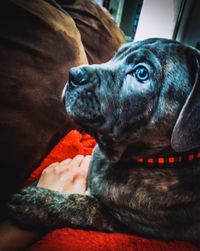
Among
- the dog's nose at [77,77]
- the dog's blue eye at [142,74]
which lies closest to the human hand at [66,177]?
the dog's nose at [77,77]

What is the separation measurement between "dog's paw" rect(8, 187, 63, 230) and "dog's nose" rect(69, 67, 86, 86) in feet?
1.81

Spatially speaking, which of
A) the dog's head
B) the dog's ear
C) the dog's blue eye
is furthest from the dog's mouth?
the dog's ear

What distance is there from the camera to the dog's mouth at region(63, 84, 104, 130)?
4.44ft

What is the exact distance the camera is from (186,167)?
149cm

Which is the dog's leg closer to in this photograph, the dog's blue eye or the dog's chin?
the dog's chin

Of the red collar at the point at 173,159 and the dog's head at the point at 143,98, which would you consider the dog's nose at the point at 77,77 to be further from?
the red collar at the point at 173,159

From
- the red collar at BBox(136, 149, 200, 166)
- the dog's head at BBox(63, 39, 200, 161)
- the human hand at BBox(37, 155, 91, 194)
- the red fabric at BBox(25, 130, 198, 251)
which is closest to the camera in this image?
the red fabric at BBox(25, 130, 198, 251)

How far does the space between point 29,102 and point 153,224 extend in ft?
2.90

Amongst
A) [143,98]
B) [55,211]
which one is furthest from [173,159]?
[55,211]

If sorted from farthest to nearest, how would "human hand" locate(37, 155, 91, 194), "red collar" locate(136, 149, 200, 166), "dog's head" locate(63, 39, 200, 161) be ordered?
"human hand" locate(37, 155, 91, 194) < "red collar" locate(136, 149, 200, 166) < "dog's head" locate(63, 39, 200, 161)

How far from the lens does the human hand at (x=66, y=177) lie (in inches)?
65.8

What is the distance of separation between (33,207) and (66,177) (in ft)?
1.16

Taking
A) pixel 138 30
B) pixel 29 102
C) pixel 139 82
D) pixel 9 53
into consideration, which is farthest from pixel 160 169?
pixel 138 30

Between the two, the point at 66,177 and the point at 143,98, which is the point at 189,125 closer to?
the point at 143,98
